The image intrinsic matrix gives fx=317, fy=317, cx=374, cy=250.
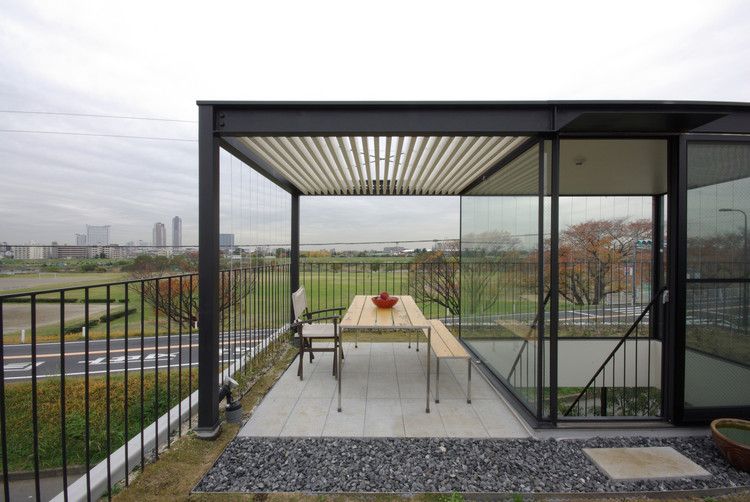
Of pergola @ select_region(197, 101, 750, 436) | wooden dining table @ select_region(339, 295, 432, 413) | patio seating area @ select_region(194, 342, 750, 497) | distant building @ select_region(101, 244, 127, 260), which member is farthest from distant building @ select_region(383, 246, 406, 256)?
distant building @ select_region(101, 244, 127, 260)

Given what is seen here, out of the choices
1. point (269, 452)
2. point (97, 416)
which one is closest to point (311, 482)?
point (269, 452)

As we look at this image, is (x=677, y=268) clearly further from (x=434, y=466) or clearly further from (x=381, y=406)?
(x=381, y=406)

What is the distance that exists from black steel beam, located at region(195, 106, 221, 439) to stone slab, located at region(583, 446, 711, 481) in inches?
101

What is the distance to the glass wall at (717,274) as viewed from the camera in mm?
2295

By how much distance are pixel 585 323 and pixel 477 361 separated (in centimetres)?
190

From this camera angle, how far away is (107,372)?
1.55m

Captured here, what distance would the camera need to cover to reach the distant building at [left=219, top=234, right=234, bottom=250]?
2783 millimetres

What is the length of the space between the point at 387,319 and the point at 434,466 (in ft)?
4.02

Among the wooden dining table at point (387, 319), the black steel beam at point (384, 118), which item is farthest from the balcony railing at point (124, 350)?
the black steel beam at point (384, 118)

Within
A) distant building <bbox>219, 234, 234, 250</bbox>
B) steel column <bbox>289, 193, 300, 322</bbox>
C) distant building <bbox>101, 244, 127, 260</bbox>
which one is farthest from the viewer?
steel column <bbox>289, 193, 300, 322</bbox>

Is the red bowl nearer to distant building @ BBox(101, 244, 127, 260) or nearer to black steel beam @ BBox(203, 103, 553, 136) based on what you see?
black steel beam @ BBox(203, 103, 553, 136)

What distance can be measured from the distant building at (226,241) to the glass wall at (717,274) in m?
3.66

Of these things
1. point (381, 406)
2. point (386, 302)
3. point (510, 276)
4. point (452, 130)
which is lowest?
point (381, 406)

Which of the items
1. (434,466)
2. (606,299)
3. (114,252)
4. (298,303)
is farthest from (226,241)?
(606,299)
